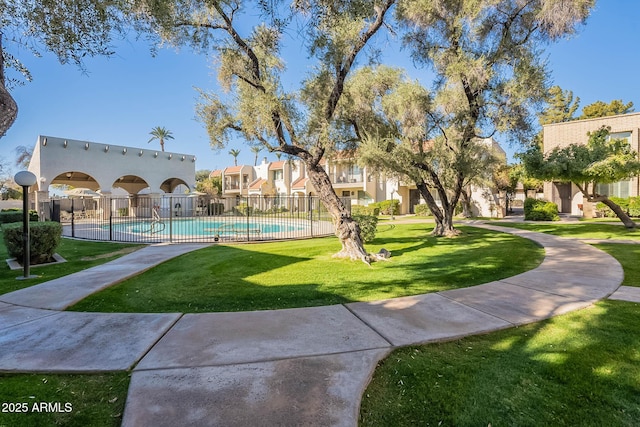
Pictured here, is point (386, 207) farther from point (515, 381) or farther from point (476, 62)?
point (515, 381)

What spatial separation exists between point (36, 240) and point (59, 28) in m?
5.69

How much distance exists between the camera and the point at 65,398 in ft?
7.87

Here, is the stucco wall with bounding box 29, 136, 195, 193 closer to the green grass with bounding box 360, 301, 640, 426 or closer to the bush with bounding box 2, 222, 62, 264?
the bush with bounding box 2, 222, 62, 264

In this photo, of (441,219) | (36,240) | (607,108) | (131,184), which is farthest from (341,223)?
(607,108)

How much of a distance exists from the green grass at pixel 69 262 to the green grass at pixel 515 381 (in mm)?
6690

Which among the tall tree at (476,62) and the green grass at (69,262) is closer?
the green grass at (69,262)

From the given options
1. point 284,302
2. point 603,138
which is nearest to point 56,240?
point 284,302

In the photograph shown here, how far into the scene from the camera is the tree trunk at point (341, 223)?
8334 mm

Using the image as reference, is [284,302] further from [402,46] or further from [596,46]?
[596,46]

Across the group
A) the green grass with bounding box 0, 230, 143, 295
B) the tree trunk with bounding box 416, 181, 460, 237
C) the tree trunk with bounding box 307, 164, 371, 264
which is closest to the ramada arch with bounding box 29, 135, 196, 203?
the green grass with bounding box 0, 230, 143, 295

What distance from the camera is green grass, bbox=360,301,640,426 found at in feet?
7.19

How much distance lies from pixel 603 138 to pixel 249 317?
58.1 ft

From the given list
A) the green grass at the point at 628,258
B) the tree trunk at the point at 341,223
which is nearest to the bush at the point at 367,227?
the tree trunk at the point at 341,223

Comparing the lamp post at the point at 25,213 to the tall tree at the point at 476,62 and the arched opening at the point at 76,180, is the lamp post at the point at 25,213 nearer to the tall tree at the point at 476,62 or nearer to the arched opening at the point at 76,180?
the tall tree at the point at 476,62
